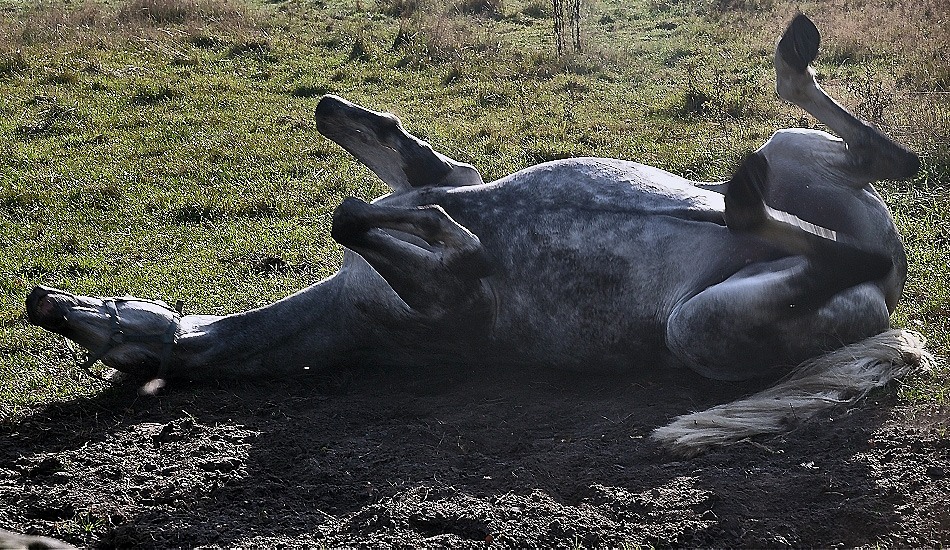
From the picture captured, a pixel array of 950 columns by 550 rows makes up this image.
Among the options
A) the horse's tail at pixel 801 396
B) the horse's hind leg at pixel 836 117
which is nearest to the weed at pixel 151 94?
the horse's hind leg at pixel 836 117

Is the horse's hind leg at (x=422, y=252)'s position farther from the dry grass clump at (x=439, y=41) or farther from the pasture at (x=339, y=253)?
the dry grass clump at (x=439, y=41)

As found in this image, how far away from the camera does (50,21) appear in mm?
12805

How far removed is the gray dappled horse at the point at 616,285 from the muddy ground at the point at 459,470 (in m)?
0.14

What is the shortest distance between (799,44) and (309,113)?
6.29 meters

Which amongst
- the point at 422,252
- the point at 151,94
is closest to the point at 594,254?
the point at 422,252

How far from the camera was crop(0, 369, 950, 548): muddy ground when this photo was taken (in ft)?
9.50

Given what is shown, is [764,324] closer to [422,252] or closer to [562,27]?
[422,252]

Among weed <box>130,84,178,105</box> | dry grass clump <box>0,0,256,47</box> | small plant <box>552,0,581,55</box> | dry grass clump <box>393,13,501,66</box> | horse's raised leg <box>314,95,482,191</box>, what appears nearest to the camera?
horse's raised leg <box>314,95,482,191</box>

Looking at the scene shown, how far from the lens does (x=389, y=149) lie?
13.9ft

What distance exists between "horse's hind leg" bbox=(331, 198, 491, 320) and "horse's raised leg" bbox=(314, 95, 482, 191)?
490mm

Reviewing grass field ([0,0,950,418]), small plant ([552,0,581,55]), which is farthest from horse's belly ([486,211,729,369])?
small plant ([552,0,581,55])

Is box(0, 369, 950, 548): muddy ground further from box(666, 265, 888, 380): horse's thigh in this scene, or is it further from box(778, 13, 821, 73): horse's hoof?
box(778, 13, 821, 73): horse's hoof

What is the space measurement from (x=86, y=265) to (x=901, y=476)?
454cm

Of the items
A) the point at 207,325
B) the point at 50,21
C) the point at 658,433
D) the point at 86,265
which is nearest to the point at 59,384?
the point at 207,325
